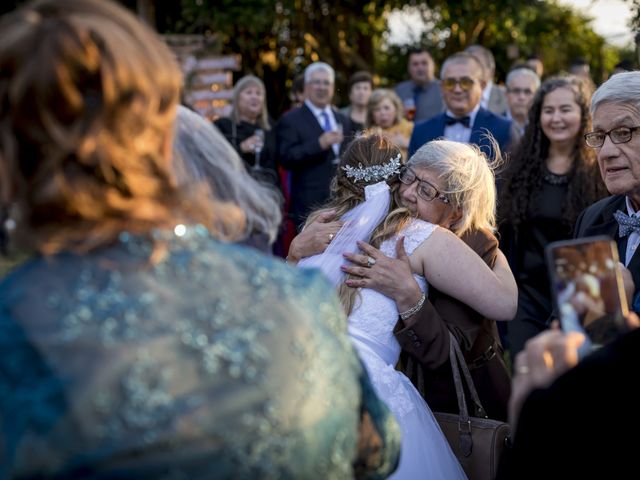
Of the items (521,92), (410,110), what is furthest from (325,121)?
(521,92)

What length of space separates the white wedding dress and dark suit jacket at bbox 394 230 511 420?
0.08 m

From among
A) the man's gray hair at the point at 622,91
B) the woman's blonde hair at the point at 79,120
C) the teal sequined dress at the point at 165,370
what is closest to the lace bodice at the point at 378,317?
the man's gray hair at the point at 622,91

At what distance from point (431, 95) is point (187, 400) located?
8.72m

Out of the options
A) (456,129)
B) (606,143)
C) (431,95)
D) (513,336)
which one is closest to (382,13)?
(431,95)

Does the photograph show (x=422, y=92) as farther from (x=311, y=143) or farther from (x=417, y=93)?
(x=311, y=143)

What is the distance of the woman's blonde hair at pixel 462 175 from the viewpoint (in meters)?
3.62

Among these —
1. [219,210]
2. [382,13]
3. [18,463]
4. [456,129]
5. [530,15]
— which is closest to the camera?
[18,463]

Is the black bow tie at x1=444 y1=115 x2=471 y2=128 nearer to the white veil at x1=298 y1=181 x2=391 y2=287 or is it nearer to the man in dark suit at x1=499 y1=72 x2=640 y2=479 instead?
the white veil at x1=298 y1=181 x2=391 y2=287

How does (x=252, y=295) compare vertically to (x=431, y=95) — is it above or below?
above

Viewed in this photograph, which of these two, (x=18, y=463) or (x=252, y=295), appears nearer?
(x=18, y=463)

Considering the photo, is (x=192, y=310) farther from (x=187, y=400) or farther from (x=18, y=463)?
(x=18, y=463)

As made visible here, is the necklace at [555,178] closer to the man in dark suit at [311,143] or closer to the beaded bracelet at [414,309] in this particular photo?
the beaded bracelet at [414,309]

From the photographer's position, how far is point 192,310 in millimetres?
1618

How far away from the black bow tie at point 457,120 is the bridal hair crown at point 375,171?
3131mm
